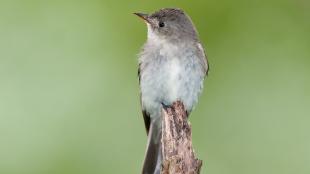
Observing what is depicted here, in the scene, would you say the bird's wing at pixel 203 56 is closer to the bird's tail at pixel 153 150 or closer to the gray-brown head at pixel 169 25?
the gray-brown head at pixel 169 25

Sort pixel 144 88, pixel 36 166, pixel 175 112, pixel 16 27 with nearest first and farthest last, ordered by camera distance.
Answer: pixel 175 112 → pixel 144 88 → pixel 36 166 → pixel 16 27

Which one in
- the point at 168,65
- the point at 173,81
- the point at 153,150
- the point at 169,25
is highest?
the point at 169,25

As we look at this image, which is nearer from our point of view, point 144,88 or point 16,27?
point 144,88

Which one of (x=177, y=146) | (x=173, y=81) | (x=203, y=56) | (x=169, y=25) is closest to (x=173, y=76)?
(x=173, y=81)

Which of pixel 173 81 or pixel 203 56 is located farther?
pixel 203 56

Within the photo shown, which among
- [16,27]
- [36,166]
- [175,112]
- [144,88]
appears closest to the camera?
[175,112]

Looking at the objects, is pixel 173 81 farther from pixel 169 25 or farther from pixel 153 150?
pixel 153 150

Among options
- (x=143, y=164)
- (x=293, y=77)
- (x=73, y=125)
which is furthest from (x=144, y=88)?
(x=293, y=77)

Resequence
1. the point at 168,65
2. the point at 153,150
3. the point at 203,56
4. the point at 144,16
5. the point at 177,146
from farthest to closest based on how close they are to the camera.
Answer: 1. the point at 153,150
2. the point at 144,16
3. the point at 203,56
4. the point at 168,65
5. the point at 177,146

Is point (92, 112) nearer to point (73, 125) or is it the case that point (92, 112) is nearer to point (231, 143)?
point (73, 125)
